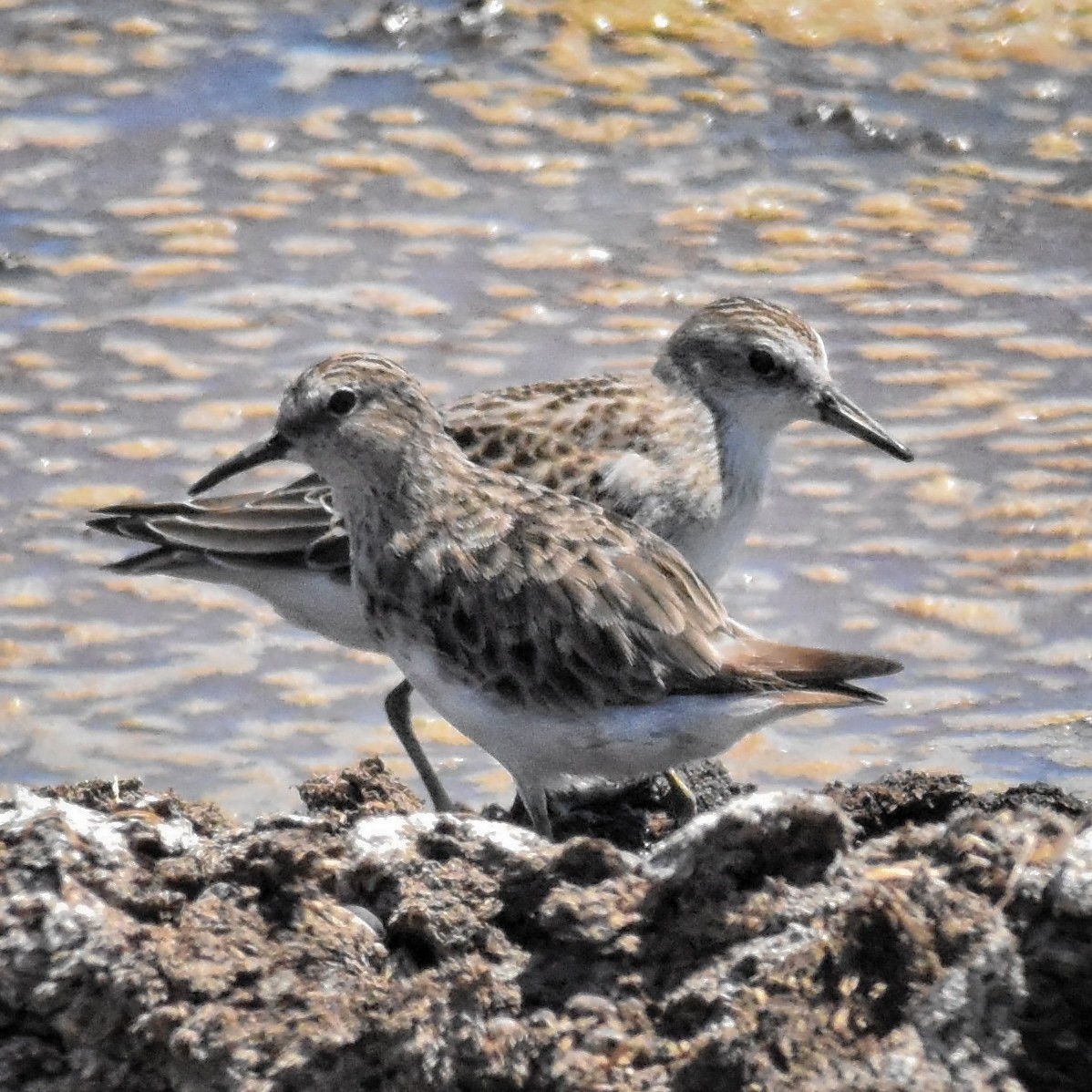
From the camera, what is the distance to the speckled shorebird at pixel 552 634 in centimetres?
422

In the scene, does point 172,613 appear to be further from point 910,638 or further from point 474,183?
point 474,183

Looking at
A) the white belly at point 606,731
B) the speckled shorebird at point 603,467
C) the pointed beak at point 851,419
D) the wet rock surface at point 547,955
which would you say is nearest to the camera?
the wet rock surface at point 547,955

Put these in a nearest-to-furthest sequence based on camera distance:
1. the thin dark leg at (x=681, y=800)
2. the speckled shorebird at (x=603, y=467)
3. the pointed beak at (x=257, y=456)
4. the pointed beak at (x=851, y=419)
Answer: the thin dark leg at (x=681, y=800), the pointed beak at (x=257, y=456), the speckled shorebird at (x=603, y=467), the pointed beak at (x=851, y=419)

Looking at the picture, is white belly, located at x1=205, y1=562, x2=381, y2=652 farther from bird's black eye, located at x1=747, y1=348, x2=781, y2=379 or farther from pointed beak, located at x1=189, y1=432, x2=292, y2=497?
bird's black eye, located at x1=747, y1=348, x2=781, y2=379

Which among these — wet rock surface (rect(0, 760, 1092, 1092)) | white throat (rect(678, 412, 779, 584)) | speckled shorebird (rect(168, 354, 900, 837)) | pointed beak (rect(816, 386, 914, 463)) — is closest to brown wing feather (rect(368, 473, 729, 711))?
speckled shorebird (rect(168, 354, 900, 837))

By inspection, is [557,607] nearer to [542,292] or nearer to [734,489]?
[734,489]

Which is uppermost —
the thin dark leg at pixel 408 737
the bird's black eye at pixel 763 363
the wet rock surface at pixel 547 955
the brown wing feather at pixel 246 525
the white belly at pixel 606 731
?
the wet rock surface at pixel 547 955

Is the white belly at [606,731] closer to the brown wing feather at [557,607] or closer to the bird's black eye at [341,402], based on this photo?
the brown wing feather at [557,607]

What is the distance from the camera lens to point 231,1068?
2.92 meters

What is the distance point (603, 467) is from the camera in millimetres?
5355

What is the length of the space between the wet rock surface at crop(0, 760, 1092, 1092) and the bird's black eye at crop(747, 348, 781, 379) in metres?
2.80

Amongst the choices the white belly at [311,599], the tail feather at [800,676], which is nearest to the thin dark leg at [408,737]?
the white belly at [311,599]

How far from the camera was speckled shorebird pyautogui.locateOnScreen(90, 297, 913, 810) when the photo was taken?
5.33 meters

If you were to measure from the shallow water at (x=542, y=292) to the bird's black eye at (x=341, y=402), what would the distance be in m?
1.14
